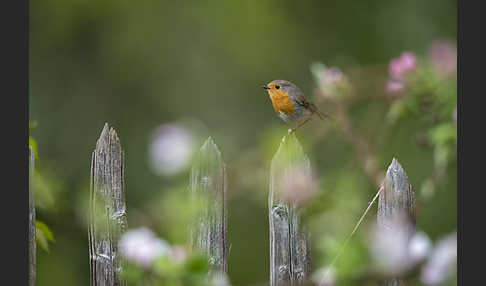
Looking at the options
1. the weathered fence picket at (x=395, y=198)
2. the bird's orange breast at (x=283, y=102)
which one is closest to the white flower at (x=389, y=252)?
the weathered fence picket at (x=395, y=198)

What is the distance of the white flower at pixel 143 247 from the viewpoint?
2.36 m

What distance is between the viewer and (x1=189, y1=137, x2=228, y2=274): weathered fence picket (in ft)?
8.84

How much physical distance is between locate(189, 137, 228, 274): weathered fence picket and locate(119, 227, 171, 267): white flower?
23cm

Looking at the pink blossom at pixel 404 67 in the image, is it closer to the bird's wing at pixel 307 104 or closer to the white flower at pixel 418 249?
the bird's wing at pixel 307 104

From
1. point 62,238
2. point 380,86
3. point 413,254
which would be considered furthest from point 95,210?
point 62,238

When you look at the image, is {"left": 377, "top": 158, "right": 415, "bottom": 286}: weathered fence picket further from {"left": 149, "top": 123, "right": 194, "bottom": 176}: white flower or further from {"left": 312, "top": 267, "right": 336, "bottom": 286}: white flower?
{"left": 149, "top": 123, "right": 194, "bottom": 176}: white flower

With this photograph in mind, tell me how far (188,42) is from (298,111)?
3.12m

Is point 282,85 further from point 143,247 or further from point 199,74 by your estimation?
point 199,74

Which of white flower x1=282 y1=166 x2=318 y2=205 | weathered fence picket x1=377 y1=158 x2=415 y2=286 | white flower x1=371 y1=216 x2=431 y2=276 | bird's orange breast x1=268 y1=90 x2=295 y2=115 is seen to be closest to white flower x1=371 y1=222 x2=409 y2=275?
white flower x1=371 y1=216 x2=431 y2=276

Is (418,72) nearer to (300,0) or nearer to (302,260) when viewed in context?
(302,260)

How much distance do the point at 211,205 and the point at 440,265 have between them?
0.86 meters

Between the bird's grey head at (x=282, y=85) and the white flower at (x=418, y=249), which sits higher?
the bird's grey head at (x=282, y=85)

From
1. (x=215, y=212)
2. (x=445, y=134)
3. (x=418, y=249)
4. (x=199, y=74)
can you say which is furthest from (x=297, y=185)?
(x=199, y=74)

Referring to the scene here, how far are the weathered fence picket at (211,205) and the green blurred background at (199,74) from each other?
2.62m
